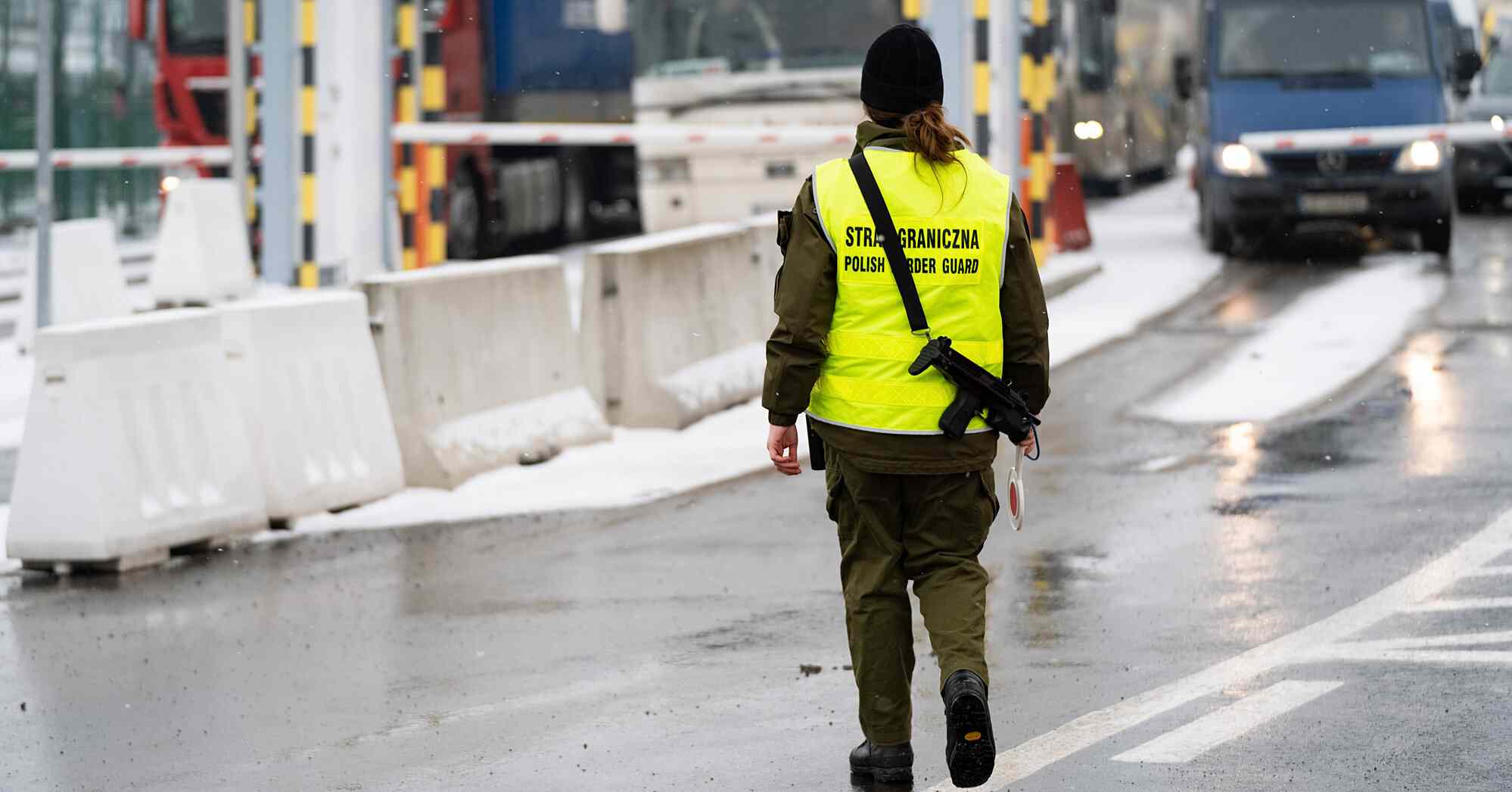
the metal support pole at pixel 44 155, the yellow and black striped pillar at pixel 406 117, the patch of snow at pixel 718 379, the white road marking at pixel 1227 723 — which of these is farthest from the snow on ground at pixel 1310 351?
the yellow and black striped pillar at pixel 406 117

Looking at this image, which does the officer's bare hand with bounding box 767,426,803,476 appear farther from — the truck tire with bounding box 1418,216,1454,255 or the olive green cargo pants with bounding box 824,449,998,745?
the truck tire with bounding box 1418,216,1454,255

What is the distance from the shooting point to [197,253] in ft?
59.4

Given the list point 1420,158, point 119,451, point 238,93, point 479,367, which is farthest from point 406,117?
point 119,451

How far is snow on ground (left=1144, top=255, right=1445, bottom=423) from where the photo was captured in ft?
43.6

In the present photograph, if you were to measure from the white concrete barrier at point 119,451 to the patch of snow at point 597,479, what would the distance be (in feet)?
2.30

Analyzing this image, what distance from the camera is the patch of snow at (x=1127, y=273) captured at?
17172 mm

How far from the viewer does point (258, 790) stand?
19.8 ft

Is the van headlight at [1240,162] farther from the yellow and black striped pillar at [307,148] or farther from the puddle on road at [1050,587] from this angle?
the puddle on road at [1050,587]

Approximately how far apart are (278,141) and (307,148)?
22 centimetres

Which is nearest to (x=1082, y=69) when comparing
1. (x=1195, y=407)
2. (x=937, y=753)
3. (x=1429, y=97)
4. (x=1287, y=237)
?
(x=1287, y=237)

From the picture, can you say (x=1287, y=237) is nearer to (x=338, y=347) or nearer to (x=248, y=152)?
(x=248, y=152)

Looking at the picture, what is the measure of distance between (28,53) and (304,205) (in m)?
Result: 10.3

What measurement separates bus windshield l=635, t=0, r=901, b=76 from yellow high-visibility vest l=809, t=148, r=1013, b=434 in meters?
16.1

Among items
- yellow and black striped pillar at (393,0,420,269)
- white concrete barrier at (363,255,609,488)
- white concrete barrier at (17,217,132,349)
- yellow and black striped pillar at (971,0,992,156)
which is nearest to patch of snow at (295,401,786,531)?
white concrete barrier at (363,255,609,488)
